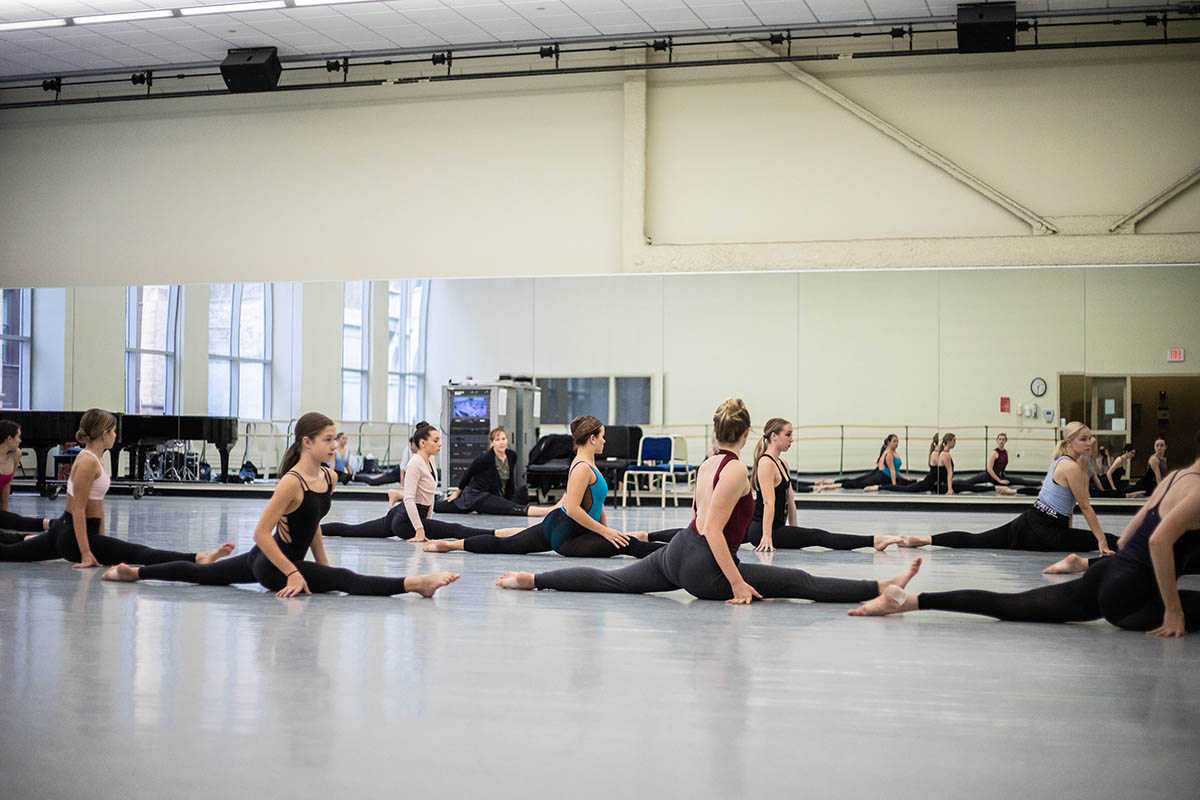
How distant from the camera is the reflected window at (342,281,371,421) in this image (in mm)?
14531

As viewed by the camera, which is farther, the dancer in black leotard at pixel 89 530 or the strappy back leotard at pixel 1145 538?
the dancer in black leotard at pixel 89 530

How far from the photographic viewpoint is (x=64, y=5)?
1164cm

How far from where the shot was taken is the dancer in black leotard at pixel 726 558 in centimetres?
505

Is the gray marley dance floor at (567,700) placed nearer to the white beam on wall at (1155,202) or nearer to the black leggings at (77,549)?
the black leggings at (77,549)

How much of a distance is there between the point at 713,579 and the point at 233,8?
9.04 meters

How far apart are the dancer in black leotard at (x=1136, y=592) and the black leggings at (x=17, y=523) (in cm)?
630

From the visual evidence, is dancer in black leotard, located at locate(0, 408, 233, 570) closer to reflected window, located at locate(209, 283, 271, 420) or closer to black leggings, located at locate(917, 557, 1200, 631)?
black leggings, located at locate(917, 557, 1200, 631)

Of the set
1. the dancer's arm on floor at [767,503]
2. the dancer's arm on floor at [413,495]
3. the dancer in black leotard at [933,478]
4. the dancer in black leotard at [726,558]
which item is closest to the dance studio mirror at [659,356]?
the dancer in black leotard at [933,478]

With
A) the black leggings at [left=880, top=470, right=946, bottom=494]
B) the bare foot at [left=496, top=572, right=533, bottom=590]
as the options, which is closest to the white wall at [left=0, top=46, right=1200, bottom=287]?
the black leggings at [left=880, top=470, right=946, bottom=494]

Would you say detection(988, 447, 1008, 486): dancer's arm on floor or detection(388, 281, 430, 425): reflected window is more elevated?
detection(388, 281, 430, 425): reflected window

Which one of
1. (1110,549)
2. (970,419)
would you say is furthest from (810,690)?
(970,419)

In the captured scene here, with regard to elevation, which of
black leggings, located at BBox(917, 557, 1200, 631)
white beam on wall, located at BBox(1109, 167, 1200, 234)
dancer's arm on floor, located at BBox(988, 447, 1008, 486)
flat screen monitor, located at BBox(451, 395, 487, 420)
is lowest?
black leggings, located at BBox(917, 557, 1200, 631)

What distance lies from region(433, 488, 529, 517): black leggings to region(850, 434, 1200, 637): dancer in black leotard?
6.22 meters

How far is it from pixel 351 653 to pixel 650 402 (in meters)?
10.8
